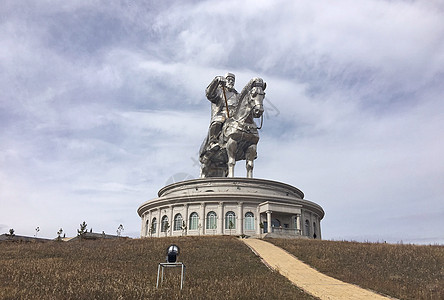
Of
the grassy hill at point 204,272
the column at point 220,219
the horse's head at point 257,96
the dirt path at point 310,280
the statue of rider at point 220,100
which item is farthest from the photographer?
the statue of rider at point 220,100

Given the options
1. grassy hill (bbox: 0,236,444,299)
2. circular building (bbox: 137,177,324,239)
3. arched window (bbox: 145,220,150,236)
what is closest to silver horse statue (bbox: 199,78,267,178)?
circular building (bbox: 137,177,324,239)

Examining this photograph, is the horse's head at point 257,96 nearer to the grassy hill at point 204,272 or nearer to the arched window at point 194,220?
the arched window at point 194,220

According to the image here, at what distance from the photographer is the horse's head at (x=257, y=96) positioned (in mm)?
40125

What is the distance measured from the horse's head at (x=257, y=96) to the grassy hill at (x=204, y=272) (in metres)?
17.6

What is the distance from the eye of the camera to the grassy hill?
440 inches

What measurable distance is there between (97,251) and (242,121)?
948 inches

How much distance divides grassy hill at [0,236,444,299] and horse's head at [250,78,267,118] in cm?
1756

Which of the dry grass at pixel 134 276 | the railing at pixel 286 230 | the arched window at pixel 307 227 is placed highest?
the arched window at pixel 307 227

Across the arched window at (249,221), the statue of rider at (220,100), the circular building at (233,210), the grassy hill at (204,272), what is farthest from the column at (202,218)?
A: the grassy hill at (204,272)

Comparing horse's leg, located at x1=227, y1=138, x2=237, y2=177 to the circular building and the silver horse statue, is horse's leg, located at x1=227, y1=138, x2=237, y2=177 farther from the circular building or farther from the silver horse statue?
the circular building

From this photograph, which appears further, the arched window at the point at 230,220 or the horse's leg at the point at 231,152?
the horse's leg at the point at 231,152

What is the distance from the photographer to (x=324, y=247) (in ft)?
79.9

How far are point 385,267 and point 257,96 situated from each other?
82.2 ft

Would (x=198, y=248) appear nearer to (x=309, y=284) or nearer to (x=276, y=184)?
(x=309, y=284)
